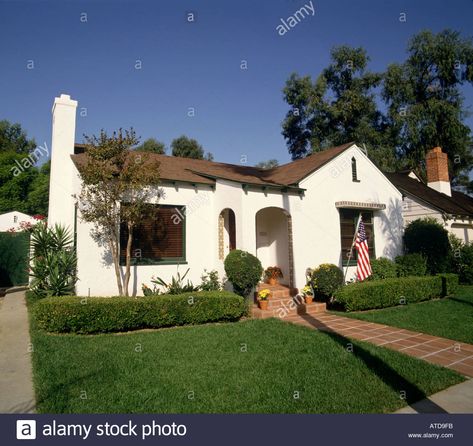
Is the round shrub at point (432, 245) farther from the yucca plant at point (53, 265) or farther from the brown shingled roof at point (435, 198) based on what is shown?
the yucca plant at point (53, 265)

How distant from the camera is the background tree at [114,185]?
8930 millimetres

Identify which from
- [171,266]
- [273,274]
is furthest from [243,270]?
[273,274]

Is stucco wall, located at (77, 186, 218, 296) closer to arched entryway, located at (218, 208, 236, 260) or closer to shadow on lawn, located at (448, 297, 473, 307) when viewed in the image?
arched entryway, located at (218, 208, 236, 260)

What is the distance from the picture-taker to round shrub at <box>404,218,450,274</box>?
14.5 meters

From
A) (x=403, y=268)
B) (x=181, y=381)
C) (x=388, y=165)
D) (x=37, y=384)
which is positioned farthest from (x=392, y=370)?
(x=388, y=165)

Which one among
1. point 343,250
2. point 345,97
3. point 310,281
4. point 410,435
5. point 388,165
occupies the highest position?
point 345,97

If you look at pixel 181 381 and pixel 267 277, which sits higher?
pixel 267 277

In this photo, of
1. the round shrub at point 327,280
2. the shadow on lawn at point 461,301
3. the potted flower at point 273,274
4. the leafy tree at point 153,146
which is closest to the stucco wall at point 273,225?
the potted flower at point 273,274

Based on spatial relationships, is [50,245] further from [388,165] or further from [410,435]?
[388,165]

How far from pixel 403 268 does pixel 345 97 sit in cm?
1966

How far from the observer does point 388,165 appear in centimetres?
2641

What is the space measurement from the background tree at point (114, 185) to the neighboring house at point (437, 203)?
14237mm

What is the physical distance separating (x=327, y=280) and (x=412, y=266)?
16.9 feet

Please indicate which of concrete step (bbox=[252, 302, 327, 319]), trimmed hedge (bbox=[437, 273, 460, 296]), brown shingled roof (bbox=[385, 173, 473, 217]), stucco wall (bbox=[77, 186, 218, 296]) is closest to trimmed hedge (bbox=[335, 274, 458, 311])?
trimmed hedge (bbox=[437, 273, 460, 296])
